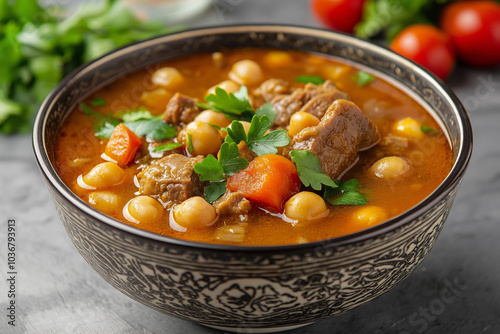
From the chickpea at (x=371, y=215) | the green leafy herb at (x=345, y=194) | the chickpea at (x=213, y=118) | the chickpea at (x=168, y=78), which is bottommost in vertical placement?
the chickpea at (x=371, y=215)

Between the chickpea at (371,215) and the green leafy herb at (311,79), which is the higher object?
the green leafy herb at (311,79)

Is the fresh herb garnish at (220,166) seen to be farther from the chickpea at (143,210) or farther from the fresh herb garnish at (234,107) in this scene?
the fresh herb garnish at (234,107)

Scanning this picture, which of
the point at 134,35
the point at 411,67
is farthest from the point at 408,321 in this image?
the point at 134,35

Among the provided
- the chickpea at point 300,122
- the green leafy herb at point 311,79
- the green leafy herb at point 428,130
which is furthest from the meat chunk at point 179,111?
the green leafy herb at point 428,130

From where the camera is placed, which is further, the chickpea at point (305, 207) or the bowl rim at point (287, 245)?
Answer: the chickpea at point (305, 207)

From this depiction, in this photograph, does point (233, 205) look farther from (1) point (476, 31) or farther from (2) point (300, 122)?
(1) point (476, 31)

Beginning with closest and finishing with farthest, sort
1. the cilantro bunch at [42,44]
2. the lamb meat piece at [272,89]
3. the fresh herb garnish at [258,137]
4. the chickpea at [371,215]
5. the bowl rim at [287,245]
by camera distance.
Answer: the bowl rim at [287,245] → the chickpea at [371,215] → the fresh herb garnish at [258,137] → the lamb meat piece at [272,89] → the cilantro bunch at [42,44]
